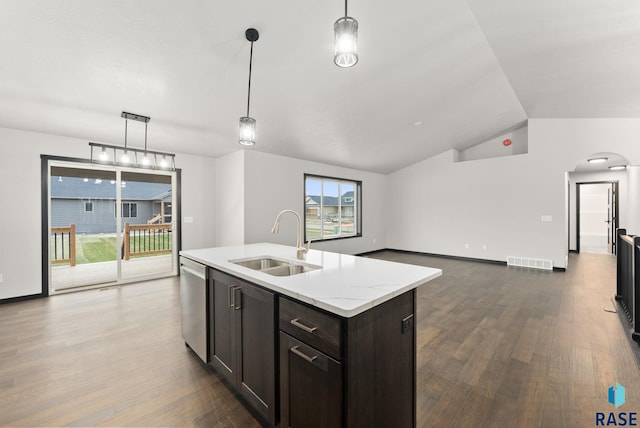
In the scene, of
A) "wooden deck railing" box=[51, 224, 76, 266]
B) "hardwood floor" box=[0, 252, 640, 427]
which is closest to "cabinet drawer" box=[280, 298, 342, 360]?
"hardwood floor" box=[0, 252, 640, 427]

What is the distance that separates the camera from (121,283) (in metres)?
4.71

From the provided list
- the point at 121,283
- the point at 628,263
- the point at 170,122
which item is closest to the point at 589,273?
the point at 628,263

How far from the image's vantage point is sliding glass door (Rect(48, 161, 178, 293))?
4.37 meters

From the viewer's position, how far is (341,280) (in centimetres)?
160

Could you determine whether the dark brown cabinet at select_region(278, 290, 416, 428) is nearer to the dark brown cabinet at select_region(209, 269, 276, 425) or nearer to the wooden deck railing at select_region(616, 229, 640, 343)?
the dark brown cabinet at select_region(209, 269, 276, 425)

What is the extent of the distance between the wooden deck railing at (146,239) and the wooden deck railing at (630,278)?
664 cm

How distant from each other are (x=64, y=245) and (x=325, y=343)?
5810mm

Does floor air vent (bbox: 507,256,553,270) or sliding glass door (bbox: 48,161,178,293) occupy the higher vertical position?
sliding glass door (bbox: 48,161,178,293)

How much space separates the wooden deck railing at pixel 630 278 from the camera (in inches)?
106

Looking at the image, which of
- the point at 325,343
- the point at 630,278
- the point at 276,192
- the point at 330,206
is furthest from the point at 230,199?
the point at 630,278

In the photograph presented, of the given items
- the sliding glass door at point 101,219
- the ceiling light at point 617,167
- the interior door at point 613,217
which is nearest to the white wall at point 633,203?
the ceiling light at point 617,167

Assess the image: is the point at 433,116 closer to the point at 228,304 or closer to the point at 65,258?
the point at 228,304

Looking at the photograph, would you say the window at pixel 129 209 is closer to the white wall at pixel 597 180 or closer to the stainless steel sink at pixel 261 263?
the stainless steel sink at pixel 261 263

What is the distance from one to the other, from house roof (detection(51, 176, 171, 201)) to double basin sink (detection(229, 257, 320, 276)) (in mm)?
3797
